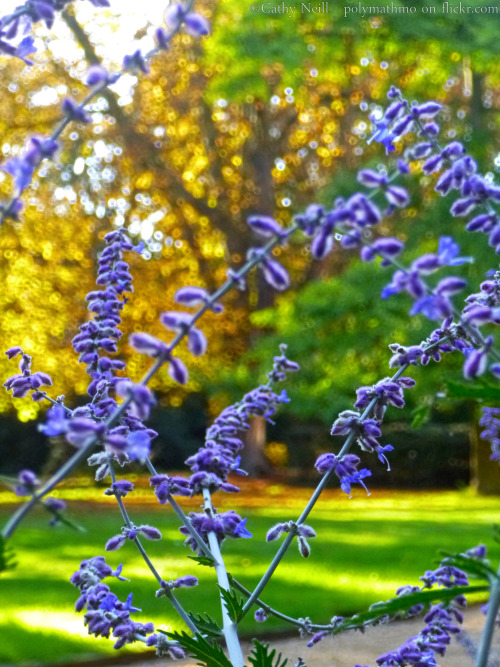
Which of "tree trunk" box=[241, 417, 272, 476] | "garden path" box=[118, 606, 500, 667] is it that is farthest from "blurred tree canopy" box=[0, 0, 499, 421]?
"garden path" box=[118, 606, 500, 667]

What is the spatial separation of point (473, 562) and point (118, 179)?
19380 mm

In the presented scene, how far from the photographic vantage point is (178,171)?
19953 millimetres

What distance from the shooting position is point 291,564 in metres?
8.74

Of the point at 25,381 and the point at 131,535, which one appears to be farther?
the point at 131,535

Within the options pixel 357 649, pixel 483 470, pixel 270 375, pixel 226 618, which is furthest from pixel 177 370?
pixel 483 470

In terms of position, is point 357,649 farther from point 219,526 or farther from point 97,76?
point 97,76

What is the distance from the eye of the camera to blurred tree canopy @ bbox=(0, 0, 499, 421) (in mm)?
16016

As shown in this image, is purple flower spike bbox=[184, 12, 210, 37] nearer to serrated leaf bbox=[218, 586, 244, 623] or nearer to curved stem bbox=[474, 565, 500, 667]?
curved stem bbox=[474, 565, 500, 667]

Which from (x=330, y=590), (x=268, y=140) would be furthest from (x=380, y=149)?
(x=330, y=590)

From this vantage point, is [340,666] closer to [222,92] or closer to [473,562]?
[473,562]

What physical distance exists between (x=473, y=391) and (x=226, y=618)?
Result: 2.40 ft

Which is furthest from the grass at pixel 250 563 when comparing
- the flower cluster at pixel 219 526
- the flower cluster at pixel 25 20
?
the flower cluster at pixel 25 20

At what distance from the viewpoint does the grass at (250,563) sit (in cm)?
566

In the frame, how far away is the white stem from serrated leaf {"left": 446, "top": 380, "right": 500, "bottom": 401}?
2.03 feet
